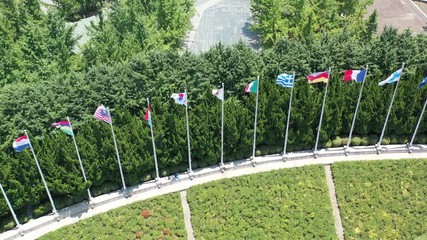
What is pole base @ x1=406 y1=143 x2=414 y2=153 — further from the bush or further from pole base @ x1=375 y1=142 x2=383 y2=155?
the bush

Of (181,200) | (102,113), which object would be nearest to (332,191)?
(181,200)

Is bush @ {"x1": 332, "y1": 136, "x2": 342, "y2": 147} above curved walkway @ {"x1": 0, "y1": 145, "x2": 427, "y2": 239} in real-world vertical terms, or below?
above

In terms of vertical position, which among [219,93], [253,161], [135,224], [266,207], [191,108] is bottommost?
[135,224]

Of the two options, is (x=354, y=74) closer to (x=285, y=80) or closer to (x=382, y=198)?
(x=285, y=80)

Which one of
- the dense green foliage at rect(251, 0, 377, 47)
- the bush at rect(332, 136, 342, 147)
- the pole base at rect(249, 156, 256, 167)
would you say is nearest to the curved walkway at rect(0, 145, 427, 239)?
the pole base at rect(249, 156, 256, 167)

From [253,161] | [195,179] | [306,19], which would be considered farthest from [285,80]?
[306,19]

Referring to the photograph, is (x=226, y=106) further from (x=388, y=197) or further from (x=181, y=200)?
(x=388, y=197)

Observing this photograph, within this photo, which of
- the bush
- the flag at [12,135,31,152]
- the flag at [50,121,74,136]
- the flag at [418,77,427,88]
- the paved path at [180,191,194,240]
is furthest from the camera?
the bush

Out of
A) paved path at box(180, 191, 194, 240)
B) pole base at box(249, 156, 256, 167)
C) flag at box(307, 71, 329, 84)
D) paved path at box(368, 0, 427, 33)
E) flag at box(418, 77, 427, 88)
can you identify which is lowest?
paved path at box(180, 191, 194, 240)

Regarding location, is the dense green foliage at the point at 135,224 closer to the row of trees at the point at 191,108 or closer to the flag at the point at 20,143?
the row of trees at the point at 191,108
